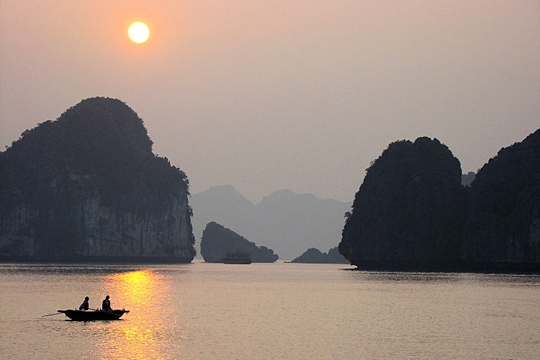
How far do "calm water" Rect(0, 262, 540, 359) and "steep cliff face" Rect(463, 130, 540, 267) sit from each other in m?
52.4

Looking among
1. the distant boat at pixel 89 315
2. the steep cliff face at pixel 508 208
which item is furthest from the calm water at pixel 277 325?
the steep cliff face at pixel 508 208

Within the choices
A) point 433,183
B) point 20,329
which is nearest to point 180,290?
point 20,329

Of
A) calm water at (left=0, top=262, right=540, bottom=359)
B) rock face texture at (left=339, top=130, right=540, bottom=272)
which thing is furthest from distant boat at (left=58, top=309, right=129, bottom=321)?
rock face texture at (left=339, top=130, right=540, bottom=272)

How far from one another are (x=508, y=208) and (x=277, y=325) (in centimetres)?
12023

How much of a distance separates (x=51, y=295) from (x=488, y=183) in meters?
108

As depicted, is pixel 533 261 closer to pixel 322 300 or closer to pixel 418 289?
pixel 418 289

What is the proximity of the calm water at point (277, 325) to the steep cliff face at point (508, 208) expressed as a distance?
52.4 m

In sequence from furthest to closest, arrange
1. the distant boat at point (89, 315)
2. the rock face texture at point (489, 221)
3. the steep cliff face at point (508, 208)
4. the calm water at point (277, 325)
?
1. the rock face texture at point (489, 221)
2. the steep cliff face at point (508, 208)
3. the distant boat at point (89, 315)
4. the calm water at point (277, 325)

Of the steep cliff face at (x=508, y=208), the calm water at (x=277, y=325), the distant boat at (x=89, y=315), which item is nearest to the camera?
the calm water at (x=277, y=325)

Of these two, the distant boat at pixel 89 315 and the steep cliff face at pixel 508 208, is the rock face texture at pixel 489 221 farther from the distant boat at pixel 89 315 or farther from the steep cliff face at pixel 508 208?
the distant boat at pixel 89 315

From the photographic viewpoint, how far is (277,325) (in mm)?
75500

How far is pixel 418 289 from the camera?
409 feet

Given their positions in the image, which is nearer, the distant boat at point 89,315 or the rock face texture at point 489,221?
the distant boat at point 89,315

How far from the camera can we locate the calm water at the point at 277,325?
5916cm
